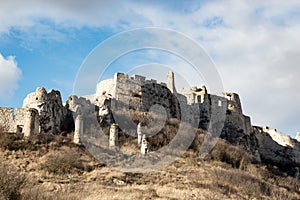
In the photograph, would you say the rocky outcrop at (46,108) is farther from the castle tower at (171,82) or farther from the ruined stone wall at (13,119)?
the castle tower at (171,82)

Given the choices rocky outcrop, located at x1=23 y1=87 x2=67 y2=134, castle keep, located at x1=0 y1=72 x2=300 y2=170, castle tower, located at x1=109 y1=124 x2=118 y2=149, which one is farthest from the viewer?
rocky outcrop, located at x1=23 y1=87 x2=67 y2=134

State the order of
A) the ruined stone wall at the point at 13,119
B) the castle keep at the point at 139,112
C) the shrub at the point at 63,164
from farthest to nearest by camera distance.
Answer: the castle keep at the point at 139,112
the ruined stone wall at the point at 13,119
the shrub at the point at 63,164

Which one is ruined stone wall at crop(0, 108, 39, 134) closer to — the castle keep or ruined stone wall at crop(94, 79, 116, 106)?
the castle keep

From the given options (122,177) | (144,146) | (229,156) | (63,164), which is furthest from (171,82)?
(63,164)

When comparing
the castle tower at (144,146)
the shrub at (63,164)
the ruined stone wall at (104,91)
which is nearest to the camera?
the shrub at (63,164)

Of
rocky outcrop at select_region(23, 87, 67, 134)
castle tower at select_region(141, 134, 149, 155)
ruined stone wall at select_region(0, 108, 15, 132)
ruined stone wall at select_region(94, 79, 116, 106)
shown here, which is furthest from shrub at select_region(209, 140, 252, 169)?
ruined stone wall at select_region(0, 108, 15, 132)

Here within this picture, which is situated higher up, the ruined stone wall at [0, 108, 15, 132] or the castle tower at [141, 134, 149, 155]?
the ruined stone wall at [0, 108, 15, 132]

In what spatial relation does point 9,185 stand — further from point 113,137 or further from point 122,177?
point 113,137

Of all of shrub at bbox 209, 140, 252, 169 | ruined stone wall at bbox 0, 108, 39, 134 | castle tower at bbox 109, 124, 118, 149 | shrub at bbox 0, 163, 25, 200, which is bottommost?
shrub at bbox 0, 163, 25, 200

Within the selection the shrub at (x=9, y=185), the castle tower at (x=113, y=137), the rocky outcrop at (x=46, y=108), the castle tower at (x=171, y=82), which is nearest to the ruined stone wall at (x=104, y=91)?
the rocky outcrop at (x=46, y=108)

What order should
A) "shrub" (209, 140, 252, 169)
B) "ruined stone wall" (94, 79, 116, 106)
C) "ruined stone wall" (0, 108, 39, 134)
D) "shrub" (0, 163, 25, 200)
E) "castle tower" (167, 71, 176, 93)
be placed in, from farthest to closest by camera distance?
"castle tower" (167, 71, 176, 93)
"ruined stone wall" (94, 79, 116, 106)
"shrub" (209, 140, 252, 169)
"ruined stone wall" (0, 108, 39, 134)
"shrub" (0, 163, 25, 200)

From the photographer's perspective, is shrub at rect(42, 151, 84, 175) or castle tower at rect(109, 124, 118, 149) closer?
shrub at rect(42, 151, 84, 175)

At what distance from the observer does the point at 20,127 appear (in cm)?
3306

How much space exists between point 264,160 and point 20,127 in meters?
28.3
